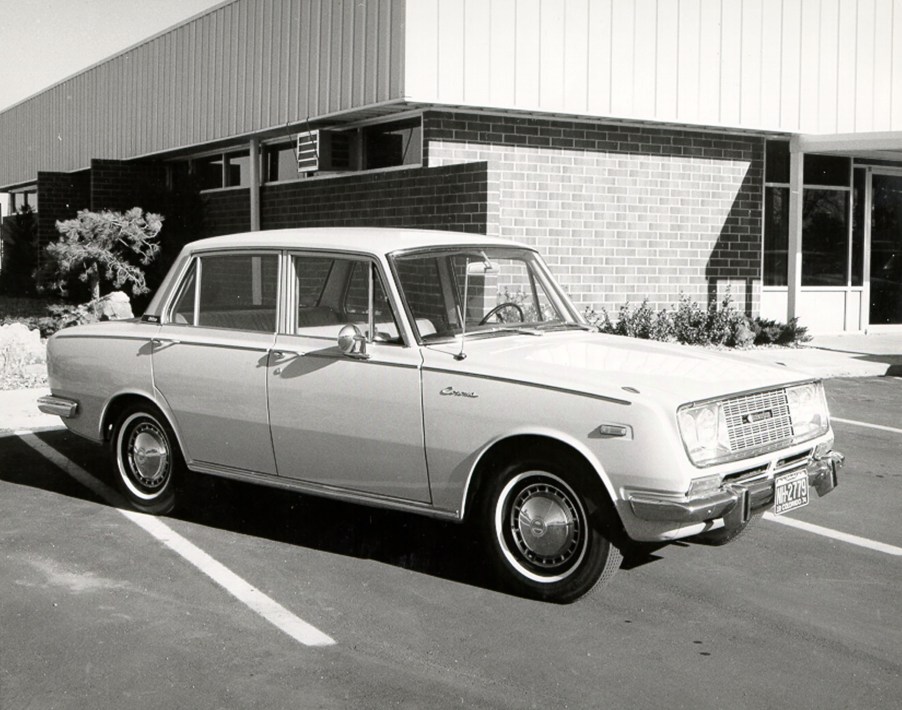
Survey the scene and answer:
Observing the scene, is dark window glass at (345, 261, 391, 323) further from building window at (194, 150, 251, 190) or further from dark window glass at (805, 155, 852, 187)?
building window at (194, 150, 251, 190)

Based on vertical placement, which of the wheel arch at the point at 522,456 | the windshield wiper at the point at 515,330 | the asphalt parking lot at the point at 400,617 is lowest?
the asphalt parking lot at the point at 400,617

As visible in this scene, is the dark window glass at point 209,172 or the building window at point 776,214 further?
the dark window glass at point 209,172

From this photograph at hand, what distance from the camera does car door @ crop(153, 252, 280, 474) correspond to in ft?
21.3

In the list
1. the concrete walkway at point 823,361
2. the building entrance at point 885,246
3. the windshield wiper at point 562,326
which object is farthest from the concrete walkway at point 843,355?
the windshield wiper at point 562,326

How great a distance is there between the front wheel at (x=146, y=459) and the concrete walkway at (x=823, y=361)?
3.26m

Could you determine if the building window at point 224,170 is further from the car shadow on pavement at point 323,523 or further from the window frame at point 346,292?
the window frame at point 346,292

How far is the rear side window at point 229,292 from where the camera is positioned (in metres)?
6.71

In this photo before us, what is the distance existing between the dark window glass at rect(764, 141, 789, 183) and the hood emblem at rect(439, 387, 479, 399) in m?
14.1

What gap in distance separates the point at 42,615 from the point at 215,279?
249 centimetres

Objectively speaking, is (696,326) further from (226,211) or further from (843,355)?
(226,211)

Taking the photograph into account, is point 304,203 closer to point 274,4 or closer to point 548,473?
point 274,4

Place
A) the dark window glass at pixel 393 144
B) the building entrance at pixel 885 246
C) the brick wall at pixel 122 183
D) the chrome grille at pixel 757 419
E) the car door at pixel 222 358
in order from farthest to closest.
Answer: the brick wall at pixel 122 183, the building entrance at pixel 885 246, the dark window glass at pixel 393 144, the car door at pixel 222 358, the chrome grille at pixel 757 419

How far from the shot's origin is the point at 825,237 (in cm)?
1916

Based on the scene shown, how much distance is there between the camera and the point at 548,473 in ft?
17.7
